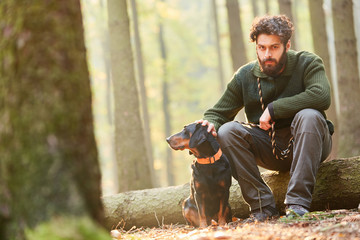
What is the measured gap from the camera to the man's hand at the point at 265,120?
400cm

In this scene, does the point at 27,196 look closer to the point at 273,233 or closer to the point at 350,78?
the point at 273,233

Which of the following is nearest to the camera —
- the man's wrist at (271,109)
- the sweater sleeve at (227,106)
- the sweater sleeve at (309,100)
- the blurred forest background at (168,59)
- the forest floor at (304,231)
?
the forest floor at (304,231)

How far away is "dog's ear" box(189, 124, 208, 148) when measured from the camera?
4102mm

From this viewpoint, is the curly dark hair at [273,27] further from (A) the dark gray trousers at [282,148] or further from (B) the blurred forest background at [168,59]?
(B) the blurred forest background at [168,59]

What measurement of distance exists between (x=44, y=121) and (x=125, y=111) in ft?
19.3

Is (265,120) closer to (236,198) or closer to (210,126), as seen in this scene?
(210,126)

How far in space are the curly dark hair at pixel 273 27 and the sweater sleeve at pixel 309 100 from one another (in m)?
0.46

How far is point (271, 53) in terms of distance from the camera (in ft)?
13.5

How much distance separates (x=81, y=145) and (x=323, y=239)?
1.57 m

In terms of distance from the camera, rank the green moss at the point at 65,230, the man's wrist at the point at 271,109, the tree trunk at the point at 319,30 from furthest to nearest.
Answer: the tree trunk at the point at 319,30 → the man's wrist at the point at 271,109 → the green moss at the point at 65,230

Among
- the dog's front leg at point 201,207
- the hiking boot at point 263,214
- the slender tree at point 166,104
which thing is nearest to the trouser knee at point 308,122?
the hiking boot at point 263,214

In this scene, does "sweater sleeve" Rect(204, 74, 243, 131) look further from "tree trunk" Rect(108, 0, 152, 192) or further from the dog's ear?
"tree trunk" Rect(108, 0, 152, 192)

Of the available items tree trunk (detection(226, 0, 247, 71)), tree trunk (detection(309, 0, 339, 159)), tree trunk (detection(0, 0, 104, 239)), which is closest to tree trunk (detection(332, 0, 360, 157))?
tree trunk (detection(309, 0, 339, 159))

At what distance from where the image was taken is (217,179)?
13.3 feet
